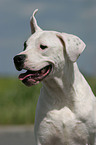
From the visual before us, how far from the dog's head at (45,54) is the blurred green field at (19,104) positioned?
6161 millimetres

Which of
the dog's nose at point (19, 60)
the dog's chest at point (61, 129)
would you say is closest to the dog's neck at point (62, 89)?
the dog's chest at point (61, 129)

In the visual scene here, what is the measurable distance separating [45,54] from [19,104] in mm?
7569

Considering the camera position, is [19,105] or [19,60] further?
[19,105]

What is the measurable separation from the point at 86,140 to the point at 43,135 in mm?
538

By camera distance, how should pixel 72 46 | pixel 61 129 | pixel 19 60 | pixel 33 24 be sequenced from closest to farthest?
1. pixel 19 60
2. pixel 72 46
3. pixel 61 129
4. pixel 33 24

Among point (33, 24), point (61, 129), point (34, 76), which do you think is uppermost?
point (33, 24)

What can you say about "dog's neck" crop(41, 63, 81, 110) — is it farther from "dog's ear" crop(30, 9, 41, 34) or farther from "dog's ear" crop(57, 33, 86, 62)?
"dog's ear" crop(30, 9, 41, 34)

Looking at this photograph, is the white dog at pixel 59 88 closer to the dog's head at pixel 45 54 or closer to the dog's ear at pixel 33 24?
the dog's head at pixel 45 54

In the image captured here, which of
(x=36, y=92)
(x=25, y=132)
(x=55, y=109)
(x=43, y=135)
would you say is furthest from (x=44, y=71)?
(x=36, y=92)

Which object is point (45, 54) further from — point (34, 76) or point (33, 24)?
point (33, 24)

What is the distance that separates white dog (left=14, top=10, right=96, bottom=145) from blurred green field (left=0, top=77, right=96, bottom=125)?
19.4 ft

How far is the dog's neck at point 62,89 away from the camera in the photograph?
14.5 ft

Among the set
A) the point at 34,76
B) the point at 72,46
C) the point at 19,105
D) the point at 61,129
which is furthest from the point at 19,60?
the point at 19,105

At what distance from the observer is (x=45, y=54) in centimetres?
422
